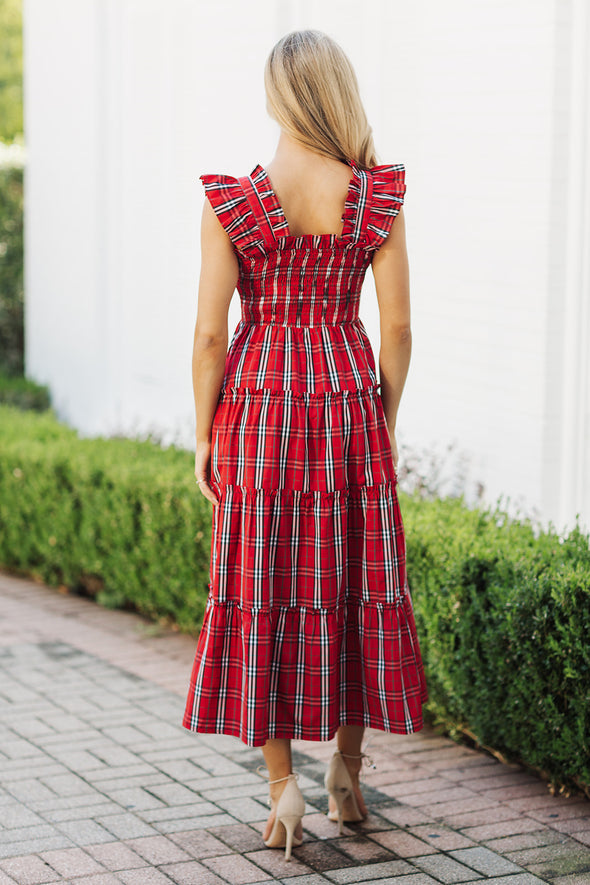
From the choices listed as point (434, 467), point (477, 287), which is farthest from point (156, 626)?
point (477, 287)

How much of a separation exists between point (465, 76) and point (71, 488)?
297 centimetres

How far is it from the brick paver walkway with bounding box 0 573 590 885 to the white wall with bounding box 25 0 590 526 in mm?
1473

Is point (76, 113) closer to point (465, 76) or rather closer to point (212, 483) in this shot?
point (465, 76)

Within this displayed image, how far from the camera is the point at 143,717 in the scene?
453 cm

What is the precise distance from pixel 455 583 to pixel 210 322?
4.59ft

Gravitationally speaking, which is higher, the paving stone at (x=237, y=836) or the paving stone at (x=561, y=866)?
the paving stone at (x=561, y=866)

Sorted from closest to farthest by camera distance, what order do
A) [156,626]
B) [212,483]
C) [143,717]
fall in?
1. [212,483]
2. [143,717]
3. [156,626]

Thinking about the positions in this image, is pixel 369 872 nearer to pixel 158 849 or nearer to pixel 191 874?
pixel 191 874

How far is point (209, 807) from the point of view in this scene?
3686 millimetres

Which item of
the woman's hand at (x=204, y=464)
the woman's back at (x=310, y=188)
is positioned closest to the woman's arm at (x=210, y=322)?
the woman's hand at (x=204, y=464)

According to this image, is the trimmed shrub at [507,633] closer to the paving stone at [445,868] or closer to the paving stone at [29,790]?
the paving stone at [445,868]

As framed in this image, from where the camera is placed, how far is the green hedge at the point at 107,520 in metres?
5.54

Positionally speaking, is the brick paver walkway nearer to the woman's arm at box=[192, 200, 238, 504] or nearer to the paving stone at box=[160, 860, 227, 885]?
the paving stone at box=[160, 860, 227, 885]

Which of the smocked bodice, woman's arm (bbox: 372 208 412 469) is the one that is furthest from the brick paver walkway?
the smocked bodice
